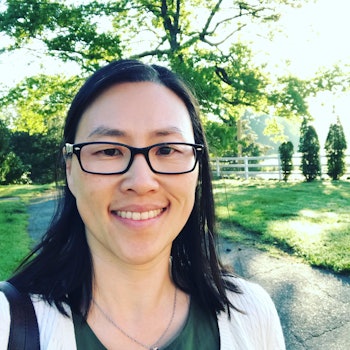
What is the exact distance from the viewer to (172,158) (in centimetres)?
127

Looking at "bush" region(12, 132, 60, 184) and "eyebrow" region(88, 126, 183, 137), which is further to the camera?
"bush" region(12, 132, 60, 184)

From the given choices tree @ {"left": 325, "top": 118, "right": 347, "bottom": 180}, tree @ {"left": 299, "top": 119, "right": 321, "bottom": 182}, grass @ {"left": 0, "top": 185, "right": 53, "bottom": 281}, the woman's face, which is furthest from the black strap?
tree @ {"left": 325, "top": 118, "right": 347, "bottom": 180}

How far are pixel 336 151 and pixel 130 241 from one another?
15.7 meters

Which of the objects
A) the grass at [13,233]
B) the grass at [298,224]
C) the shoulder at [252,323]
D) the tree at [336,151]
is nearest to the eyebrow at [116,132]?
the shoulder at [252,323]

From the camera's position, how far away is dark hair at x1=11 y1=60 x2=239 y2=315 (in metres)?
1.27

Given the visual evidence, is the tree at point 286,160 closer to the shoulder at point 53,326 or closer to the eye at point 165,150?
the eye at point 165,150

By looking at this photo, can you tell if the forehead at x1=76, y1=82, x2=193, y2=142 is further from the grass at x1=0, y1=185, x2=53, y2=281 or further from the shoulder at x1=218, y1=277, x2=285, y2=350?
the grass at x1=0, y1=185, x2=53, y2=281

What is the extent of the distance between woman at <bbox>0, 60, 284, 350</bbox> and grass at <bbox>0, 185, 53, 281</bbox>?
3.42 meters

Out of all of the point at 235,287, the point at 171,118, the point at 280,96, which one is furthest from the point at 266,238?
the point at 280,96

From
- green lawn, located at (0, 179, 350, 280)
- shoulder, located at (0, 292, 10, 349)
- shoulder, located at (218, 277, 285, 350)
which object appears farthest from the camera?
green lawn, located at (0, 179, 350, 280)

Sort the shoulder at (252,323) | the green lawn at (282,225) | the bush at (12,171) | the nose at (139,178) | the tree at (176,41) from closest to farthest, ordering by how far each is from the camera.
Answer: the nose at (139,178), the shoulder at (252,323), the green lawn at (282,225), the tree at (176,41), the bush at (12,171)

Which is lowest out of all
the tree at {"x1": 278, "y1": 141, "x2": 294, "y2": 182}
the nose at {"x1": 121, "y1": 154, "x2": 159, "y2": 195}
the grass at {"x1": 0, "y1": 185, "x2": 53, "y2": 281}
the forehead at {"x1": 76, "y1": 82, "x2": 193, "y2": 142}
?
the grass at {"x1": 0, "y1": 185, "x2": 53, "y2": 281}

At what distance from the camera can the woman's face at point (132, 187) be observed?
1.18m

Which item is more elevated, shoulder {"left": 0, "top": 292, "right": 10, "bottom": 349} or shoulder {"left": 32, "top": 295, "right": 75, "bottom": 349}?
shoulder {"left": 0, "top": 292, "right": 10, "bottom": 349}
